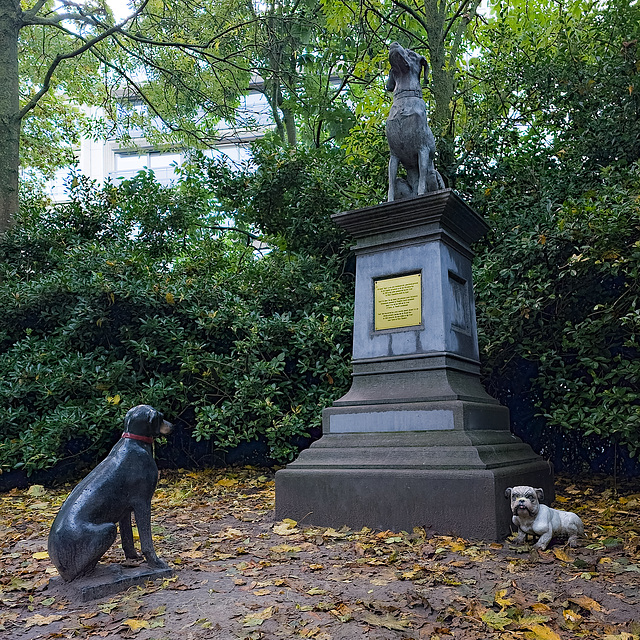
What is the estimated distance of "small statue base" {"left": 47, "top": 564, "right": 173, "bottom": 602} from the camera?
11.8 feet

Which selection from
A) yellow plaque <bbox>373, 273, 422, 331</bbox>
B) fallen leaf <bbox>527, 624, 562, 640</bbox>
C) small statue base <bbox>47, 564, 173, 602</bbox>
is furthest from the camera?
yellow plaque <bbox>373, 273, 422, 331</bbox>

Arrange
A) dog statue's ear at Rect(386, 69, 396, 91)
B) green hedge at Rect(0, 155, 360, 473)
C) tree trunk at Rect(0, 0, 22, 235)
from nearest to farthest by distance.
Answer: dog statue's ear at Rect(386, 69, 396, 91)
green hedge at Rect(0, 155, 360, 473)
tree trunk at Rect(0, 0, 22, 235)

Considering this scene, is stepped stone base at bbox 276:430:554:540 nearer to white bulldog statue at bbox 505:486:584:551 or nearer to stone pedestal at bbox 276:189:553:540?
stone pedestal at bbox 276:189:553:540

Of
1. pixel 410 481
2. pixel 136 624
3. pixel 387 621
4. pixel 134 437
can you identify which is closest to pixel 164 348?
pixel 410 481

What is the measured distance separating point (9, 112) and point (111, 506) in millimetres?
10312

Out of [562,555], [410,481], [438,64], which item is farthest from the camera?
[438,64]

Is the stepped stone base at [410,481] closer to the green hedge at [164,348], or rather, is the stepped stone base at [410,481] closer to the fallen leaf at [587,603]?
the fallen leaf at [587,603]

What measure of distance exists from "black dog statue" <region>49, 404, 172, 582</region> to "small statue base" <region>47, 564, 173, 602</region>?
60 millimetres

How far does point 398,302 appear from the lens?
6.48m

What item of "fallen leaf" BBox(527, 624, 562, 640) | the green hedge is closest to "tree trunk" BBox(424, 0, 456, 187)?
the green hedge

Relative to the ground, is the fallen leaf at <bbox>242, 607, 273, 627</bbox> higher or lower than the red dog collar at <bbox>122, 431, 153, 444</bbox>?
lower

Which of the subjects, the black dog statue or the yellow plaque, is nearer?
the black dog statue

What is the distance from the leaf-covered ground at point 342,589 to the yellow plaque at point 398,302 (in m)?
2.11

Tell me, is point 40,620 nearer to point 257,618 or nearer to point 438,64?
point 257,618
